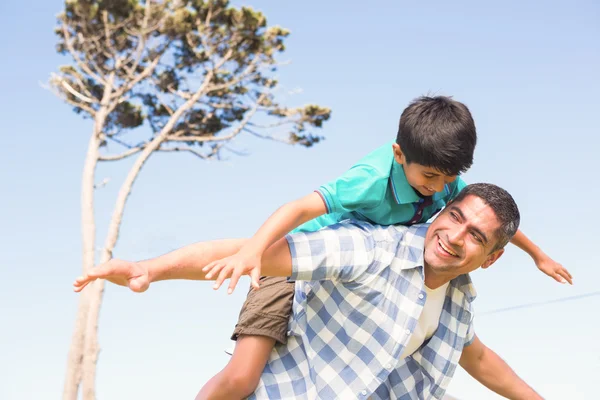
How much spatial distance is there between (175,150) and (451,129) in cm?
738

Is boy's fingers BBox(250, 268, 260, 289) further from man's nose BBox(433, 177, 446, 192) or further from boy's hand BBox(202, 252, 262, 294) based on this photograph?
man's nose BBox(433, 177, 446, 192)

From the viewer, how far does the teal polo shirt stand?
1996 millimetres

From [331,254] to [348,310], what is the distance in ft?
0.75

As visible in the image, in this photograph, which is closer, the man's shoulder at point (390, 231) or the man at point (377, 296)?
the man at point (377, 296)

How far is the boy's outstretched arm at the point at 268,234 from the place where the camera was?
1.62 metres

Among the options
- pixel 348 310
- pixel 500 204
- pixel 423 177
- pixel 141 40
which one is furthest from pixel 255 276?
pixel 141 40

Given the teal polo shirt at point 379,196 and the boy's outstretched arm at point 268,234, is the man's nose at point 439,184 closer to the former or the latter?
the teal polo shirt at point 379,196

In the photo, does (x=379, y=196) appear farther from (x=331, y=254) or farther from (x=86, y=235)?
(x=86, y=235)

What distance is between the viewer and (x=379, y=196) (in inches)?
79.9

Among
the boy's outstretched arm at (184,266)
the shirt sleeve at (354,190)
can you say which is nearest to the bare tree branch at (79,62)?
the shirt sleeve at (354,190)

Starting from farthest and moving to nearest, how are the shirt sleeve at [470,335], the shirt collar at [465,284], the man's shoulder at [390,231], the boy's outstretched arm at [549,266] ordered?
the boy's outstretched arm at [549,266] → the shirt sleeve at [470,335] → the shirt collar at [465,284] → the man's shoulder at [390,231]

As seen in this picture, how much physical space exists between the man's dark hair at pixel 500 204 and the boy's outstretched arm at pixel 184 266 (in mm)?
599

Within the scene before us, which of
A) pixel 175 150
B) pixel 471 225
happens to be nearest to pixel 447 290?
pixel 471 225

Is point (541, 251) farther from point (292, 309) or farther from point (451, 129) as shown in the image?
point (292, 309)
